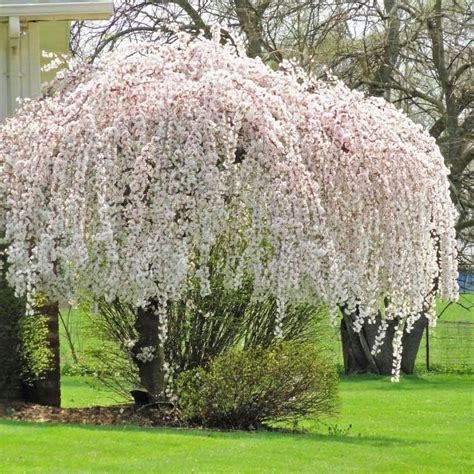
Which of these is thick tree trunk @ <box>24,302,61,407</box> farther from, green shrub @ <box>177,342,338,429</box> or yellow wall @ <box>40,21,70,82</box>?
yellow wall @ <box>40,21,70,82</box>

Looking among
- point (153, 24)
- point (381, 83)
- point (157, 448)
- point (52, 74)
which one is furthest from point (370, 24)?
point (157, 448)

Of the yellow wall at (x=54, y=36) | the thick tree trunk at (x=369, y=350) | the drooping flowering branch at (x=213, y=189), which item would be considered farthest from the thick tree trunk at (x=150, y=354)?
the thick tree trunk at (x=369, y=350)

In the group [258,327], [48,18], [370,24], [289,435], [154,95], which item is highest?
[370,24]

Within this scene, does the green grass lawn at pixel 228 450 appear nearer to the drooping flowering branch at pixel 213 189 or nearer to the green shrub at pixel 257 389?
the green shrub at pixel 257 389

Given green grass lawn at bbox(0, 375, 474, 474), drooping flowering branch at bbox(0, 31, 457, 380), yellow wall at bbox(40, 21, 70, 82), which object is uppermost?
yellow wall at bbox(40, 21, 70, 82)

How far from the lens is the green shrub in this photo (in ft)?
37.9

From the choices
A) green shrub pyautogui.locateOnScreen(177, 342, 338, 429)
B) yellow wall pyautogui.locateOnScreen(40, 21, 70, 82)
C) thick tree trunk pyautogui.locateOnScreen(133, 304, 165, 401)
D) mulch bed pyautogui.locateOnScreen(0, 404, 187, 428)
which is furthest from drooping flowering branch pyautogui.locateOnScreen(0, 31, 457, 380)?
yellow wall pyautogui.locateOnScreen(40, 21, 70, 82)

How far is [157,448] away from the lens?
9.90 metres

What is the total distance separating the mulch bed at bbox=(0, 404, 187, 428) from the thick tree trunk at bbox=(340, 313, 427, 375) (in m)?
9.81

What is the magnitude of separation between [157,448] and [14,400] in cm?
303

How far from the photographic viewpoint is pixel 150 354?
12227 mm

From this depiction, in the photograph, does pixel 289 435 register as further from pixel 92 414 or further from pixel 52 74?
pixel 52 74

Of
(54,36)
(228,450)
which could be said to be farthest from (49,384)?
(54,36)

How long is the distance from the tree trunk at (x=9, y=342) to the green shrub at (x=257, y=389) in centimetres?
161
